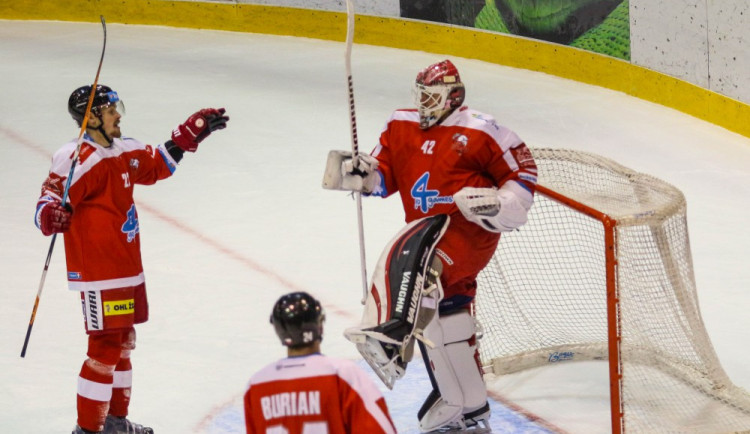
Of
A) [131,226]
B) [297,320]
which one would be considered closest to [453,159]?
[131,226]

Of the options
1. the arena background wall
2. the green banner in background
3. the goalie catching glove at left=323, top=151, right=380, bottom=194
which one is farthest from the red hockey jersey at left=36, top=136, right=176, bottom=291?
the green banner in background

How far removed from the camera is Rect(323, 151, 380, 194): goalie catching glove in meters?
4.19

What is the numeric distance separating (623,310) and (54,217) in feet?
6.09

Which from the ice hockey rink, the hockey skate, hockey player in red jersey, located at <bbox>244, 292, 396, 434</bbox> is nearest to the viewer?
hockey player in red jersey, located at <bbox>244, 292, 396, 434</bbox>

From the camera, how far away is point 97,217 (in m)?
4.11

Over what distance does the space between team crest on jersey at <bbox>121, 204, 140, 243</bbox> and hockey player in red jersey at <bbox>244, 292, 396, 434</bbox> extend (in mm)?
1438

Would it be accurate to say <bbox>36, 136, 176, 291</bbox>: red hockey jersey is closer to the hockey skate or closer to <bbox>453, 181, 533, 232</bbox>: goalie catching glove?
the hockey skate

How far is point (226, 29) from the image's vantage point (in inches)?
436

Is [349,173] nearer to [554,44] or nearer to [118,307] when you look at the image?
[118,307]

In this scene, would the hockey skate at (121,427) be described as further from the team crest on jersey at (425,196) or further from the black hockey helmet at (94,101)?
the team crest on jersey at (425,196)

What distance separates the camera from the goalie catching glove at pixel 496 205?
392 centimetres

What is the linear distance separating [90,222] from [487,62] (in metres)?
5.95

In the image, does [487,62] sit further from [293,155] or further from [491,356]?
[491,356]

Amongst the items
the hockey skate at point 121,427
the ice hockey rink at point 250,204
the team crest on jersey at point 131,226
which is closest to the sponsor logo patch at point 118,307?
the team crest on jersey at point 131,226
